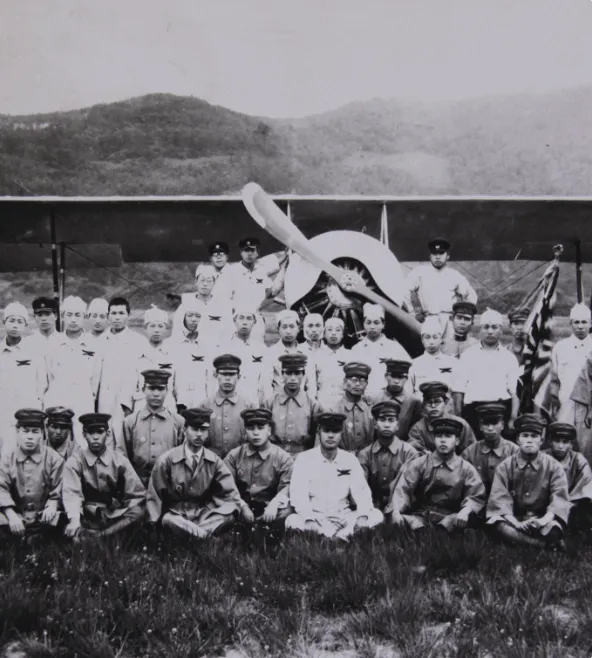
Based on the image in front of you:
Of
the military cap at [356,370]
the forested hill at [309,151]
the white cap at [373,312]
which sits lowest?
the military cap at [356,370]

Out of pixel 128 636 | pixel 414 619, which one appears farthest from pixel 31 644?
pixel 414 619

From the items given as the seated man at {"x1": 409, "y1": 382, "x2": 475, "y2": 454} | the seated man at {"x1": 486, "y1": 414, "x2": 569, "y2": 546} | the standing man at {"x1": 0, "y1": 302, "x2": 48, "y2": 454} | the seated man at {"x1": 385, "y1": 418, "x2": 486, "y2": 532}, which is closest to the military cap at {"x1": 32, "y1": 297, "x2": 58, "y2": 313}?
the standing man at {"x1": 0, "y1": 302, "x2": 48, "y2": 454}

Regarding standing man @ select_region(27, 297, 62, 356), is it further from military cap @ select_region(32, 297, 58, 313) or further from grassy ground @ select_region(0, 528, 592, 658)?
grassy ground @ select_region(0, 528, 592, 658)

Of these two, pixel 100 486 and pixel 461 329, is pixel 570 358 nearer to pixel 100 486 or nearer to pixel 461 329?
pixel 461 329

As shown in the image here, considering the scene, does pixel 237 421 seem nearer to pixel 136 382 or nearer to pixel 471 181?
pixel 136 382

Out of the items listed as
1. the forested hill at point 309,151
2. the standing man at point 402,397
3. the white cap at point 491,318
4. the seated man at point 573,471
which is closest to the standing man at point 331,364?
the standing man at point 402,397

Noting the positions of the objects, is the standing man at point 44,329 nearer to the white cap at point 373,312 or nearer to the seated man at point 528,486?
the white cap at point 373,312
